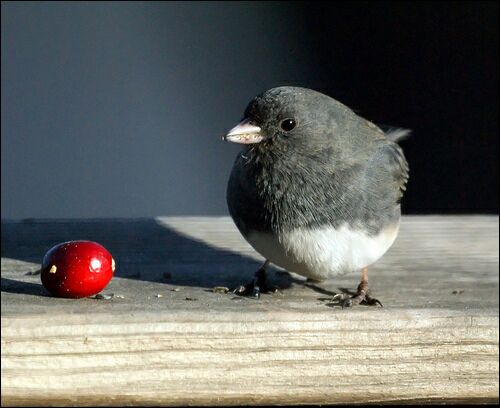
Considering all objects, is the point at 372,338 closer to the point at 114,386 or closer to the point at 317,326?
the point at 317,326

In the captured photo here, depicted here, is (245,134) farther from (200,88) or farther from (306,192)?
(200,88)

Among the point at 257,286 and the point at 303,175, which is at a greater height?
the point at 303,175

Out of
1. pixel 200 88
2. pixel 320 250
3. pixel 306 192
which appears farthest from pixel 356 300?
pixel 200 88

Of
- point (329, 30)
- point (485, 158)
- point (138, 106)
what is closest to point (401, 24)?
point (329, 30)

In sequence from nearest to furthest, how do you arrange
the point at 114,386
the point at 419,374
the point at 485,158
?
the point at 114,386, the point at 419,374, the point at 485,158

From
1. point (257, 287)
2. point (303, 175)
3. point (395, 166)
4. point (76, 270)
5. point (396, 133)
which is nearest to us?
point (76, 270)
